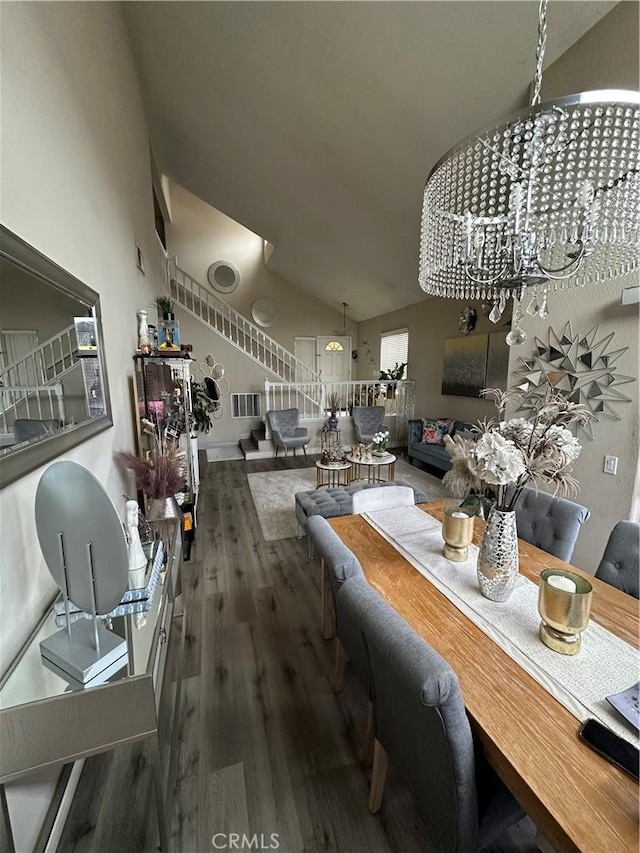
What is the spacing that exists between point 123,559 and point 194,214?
872cm

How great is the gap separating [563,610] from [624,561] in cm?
71

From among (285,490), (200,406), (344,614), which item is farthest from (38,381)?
(200,406)

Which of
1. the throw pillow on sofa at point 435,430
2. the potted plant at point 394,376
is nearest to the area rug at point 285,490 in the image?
the throw pillow on sofa at point 435,430

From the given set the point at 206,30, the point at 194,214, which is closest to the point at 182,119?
the point at 206,30

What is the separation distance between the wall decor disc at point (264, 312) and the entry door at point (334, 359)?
129 cm

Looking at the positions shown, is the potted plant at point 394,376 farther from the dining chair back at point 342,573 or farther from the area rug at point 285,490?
the dining chair back at point 342,573

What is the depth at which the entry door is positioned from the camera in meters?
9.05

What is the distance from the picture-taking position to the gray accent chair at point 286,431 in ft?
18.7

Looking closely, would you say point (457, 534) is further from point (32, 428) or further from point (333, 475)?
point (333, 475)

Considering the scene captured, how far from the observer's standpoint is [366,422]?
609 centimetres

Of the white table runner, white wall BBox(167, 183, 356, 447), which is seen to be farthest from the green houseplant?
the white table runner

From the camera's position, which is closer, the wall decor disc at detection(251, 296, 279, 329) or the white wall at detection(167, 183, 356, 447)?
the white wall at detection(167, 183, 356, 447)

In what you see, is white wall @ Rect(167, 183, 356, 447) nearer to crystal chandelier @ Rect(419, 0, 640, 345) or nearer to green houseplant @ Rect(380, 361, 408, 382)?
green houseplant @ Rect(380, 361, 408, 382)

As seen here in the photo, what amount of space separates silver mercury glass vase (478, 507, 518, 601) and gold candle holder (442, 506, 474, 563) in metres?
0.24
